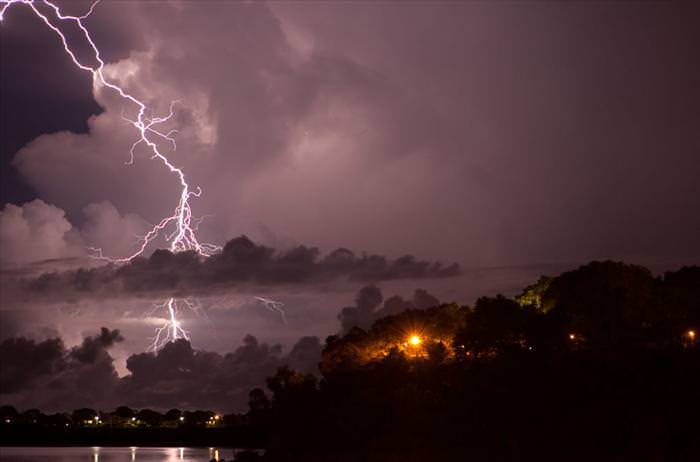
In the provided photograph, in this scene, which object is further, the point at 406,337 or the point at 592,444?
the point at 406,337

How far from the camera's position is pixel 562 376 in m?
47.6

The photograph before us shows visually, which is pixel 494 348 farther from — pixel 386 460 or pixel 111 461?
pixel 111 461

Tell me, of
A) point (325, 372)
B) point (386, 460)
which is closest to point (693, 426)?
point (386, 460)

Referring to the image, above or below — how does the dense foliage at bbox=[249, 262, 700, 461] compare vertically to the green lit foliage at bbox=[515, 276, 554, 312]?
below

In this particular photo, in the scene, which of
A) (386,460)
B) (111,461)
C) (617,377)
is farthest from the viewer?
(111,461)

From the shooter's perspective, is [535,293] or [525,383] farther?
[535,293]

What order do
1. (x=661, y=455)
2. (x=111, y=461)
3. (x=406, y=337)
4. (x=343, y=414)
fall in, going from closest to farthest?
(x=661, y=455)
(x=343, y=414)
(x=406, y=337)
(x=111, y=461)

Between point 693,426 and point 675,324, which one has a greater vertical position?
point 675,324

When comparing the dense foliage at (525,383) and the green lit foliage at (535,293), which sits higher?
the green lit foliage at (535,293)

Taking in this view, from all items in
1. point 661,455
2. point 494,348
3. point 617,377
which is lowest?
point 661,455

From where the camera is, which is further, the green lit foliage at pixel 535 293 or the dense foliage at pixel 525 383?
the green lit foliage at pixel 535 293

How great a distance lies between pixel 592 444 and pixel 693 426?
4747 mm

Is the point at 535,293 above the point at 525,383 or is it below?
above

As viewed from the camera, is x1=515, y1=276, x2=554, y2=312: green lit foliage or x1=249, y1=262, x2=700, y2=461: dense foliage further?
x1=515, y1=276, x2=554, y2=312: green lit foliage
